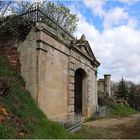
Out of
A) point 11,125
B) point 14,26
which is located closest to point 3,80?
point 11,125

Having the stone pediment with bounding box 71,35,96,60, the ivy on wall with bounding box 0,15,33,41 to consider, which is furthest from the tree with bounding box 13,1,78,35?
the ivy on wall with bounding box 0,15,33,41

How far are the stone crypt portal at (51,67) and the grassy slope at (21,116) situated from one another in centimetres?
66

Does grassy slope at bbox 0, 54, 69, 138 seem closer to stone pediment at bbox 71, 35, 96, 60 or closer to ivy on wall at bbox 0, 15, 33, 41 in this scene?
ivy on wall at bbox 0, 15, 33, 41

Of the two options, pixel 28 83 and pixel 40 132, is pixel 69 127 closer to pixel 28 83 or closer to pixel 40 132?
pixel 28 83

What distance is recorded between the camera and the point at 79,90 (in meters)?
19.8

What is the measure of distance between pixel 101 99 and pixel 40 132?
19.9m

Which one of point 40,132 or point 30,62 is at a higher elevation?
point 30,62

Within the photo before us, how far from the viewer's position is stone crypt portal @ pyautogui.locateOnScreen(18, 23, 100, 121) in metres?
12.7

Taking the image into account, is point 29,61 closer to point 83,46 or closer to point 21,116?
point 21,116

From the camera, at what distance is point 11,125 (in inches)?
335

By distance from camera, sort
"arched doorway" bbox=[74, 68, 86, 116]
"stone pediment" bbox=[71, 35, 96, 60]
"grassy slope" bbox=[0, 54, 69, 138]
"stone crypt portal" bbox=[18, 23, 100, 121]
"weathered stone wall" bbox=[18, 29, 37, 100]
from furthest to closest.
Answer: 1. "arched doorway" bbox=[74, 68, 86, 116]
2. "stone pediment" bbox=[71, 35, 96, 60]
3. "stone crypt portal" bbox=[18, 23, 100, 121]
4. "weathered stone wall" bbox=[18, 29, 37, 100]
5. "grassy slope" bbox=[0, 54, 69, 138]

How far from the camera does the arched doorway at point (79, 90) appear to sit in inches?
755

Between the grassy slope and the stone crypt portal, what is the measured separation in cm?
66

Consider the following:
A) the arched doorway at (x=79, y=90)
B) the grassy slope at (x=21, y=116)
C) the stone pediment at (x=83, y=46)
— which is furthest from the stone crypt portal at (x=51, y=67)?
the grassy slope at (x=21, y=116)
